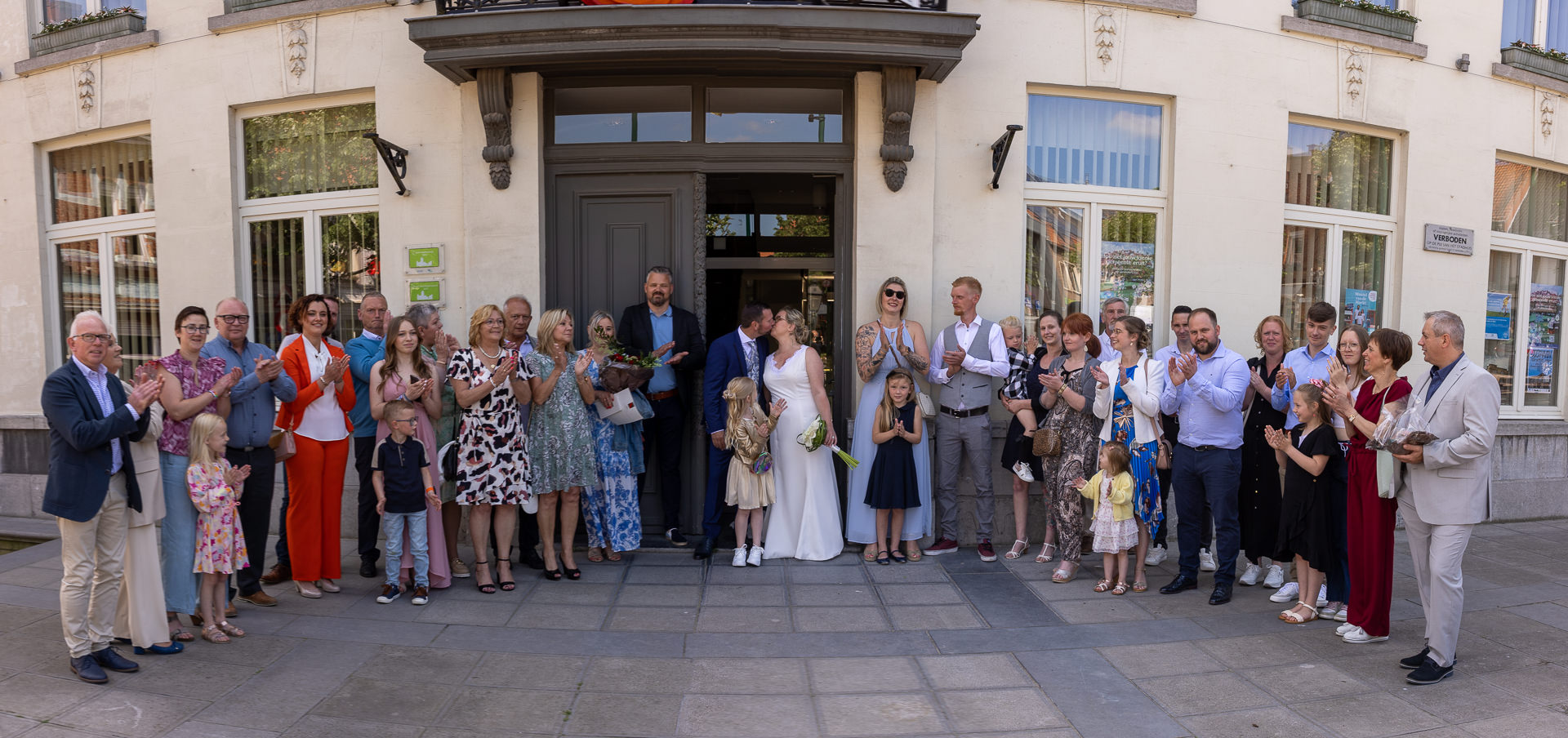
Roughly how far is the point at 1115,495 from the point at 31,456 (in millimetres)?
10019

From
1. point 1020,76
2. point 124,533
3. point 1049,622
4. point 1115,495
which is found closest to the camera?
point 124,533

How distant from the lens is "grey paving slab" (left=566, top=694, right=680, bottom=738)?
12.4 feet

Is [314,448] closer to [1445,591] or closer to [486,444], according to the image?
[486,444]

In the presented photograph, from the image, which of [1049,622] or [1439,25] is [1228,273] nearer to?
[1439,25]

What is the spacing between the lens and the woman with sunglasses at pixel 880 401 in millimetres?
6570

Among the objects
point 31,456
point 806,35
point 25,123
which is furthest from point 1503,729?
point 25,123

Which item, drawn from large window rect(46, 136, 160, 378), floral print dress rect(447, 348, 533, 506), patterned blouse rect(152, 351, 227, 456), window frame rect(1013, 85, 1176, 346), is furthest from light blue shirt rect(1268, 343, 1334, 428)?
large window rect(46, 136, 160, 378)

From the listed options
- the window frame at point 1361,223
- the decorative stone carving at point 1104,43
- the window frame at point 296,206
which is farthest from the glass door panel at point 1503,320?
the window frame at point 296,206

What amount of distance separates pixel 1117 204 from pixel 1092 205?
234mm

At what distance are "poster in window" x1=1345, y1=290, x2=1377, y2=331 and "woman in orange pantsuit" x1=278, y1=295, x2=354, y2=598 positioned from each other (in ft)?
28.6

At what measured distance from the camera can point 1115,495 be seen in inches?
223

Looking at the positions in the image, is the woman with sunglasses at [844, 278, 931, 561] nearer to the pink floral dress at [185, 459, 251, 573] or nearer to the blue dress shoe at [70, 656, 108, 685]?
the pink floral dress at [185, 459, 251, 573]

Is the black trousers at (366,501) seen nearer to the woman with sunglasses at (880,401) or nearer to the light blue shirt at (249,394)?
the light blue shirt at (249,394)

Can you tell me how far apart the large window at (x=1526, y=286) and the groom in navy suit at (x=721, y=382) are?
7.59 metres
